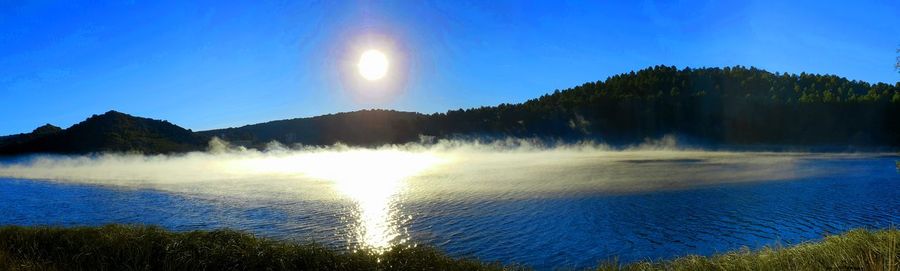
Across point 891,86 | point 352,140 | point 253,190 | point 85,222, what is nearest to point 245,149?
point 352,140

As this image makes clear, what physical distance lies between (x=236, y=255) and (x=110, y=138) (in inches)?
4683

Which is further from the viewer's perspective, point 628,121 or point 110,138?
point 628,121

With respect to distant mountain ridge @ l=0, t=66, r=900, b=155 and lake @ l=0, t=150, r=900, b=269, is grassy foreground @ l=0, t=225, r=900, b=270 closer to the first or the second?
lake @ l=0, t=150, r=900, b=269

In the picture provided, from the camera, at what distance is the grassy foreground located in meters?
9.72

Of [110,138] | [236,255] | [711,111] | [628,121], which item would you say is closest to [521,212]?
[236,255]

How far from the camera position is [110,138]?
112812mm

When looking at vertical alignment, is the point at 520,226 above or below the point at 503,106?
below

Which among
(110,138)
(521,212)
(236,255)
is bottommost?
(521,212)

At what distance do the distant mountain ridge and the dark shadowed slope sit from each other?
0.77 feet

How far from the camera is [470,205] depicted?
75.8 feet

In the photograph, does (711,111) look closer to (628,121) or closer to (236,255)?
(628,121)

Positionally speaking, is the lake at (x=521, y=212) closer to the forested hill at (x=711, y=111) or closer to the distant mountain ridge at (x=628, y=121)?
the distant mountain ridge at (x=628, y=121)

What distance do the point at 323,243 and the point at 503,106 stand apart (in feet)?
518

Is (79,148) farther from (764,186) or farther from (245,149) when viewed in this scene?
(764,186)
